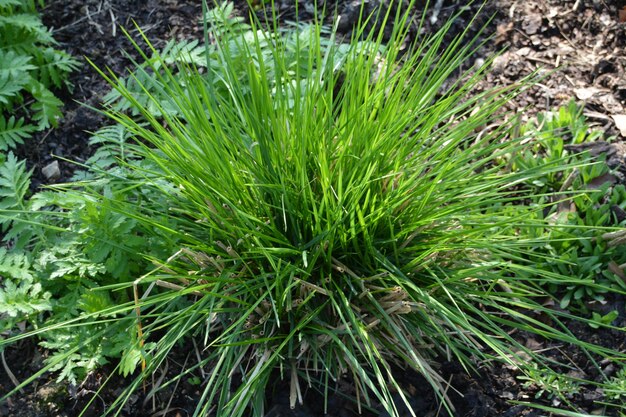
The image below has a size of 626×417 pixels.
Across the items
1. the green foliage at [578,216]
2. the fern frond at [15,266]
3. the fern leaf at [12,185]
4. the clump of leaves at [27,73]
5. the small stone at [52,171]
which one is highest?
the clump of leaves at [27,73]

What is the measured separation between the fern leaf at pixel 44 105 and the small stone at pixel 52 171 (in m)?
0.17

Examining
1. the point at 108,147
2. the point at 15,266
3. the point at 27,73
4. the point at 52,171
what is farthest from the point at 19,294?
the point at 27,73

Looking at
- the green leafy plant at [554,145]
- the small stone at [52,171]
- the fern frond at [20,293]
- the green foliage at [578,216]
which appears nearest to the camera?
the fern frond at [20,293]

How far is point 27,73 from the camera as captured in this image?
9.38 feet

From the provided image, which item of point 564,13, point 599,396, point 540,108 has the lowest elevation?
point 599,396

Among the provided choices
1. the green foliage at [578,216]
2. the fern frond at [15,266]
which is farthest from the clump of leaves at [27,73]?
the green foliage at [578,216]

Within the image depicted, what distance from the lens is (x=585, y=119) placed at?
2857mm

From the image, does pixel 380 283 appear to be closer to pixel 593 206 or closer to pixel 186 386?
pixel 186 386

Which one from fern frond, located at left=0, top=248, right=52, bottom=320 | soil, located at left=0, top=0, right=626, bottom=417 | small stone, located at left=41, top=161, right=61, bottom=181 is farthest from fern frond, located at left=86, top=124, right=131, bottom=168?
fern frond, located at left=0, top=248, right=52, bottom=320

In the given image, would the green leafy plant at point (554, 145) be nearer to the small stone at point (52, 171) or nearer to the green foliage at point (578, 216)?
the green foliage at point (578, 216)

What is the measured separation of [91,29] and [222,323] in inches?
81.3

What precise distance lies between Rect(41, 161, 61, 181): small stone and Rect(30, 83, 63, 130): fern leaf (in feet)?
0.57

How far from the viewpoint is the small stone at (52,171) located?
2.92 metres

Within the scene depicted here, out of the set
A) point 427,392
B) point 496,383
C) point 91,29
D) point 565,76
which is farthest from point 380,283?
point 91,29
